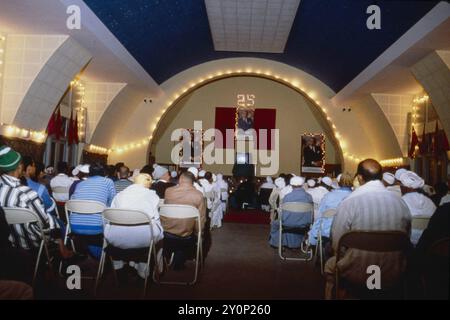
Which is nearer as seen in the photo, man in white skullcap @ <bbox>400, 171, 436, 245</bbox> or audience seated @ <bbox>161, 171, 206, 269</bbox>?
man in white skullcap @ <bbox>400, 171, 436, 245</bbox>

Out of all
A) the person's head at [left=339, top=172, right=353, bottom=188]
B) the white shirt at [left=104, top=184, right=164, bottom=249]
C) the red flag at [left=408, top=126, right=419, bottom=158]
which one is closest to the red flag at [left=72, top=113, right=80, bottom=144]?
the white shirt at [left=104, top=184, right=164, bottom=249]

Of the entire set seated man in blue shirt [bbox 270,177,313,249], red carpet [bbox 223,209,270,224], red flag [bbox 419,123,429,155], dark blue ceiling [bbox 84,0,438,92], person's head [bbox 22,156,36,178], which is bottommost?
red carpet [bbox 223,209,270,224]

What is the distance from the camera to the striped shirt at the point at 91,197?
13.1ft

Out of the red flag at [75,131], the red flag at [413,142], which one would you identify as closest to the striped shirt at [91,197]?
the red flag at [75,131]

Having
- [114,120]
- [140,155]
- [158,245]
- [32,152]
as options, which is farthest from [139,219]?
[140,155]

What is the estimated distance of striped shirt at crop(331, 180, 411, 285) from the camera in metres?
2.60

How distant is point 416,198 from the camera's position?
152 inches

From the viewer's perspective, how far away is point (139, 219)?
3389mm

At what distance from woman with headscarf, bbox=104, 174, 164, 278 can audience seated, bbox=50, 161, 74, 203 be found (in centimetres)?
254

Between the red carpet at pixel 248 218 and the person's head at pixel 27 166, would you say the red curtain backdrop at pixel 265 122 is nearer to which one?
the red carpet at pixel 248 218

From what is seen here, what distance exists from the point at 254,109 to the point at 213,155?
2.44m

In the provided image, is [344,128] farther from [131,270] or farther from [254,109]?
[131,270]

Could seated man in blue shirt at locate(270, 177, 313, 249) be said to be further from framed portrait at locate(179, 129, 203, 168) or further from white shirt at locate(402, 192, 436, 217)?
framed portrait at locate(179, 129, 203, 168)

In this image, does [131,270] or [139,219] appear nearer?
[139,219]
